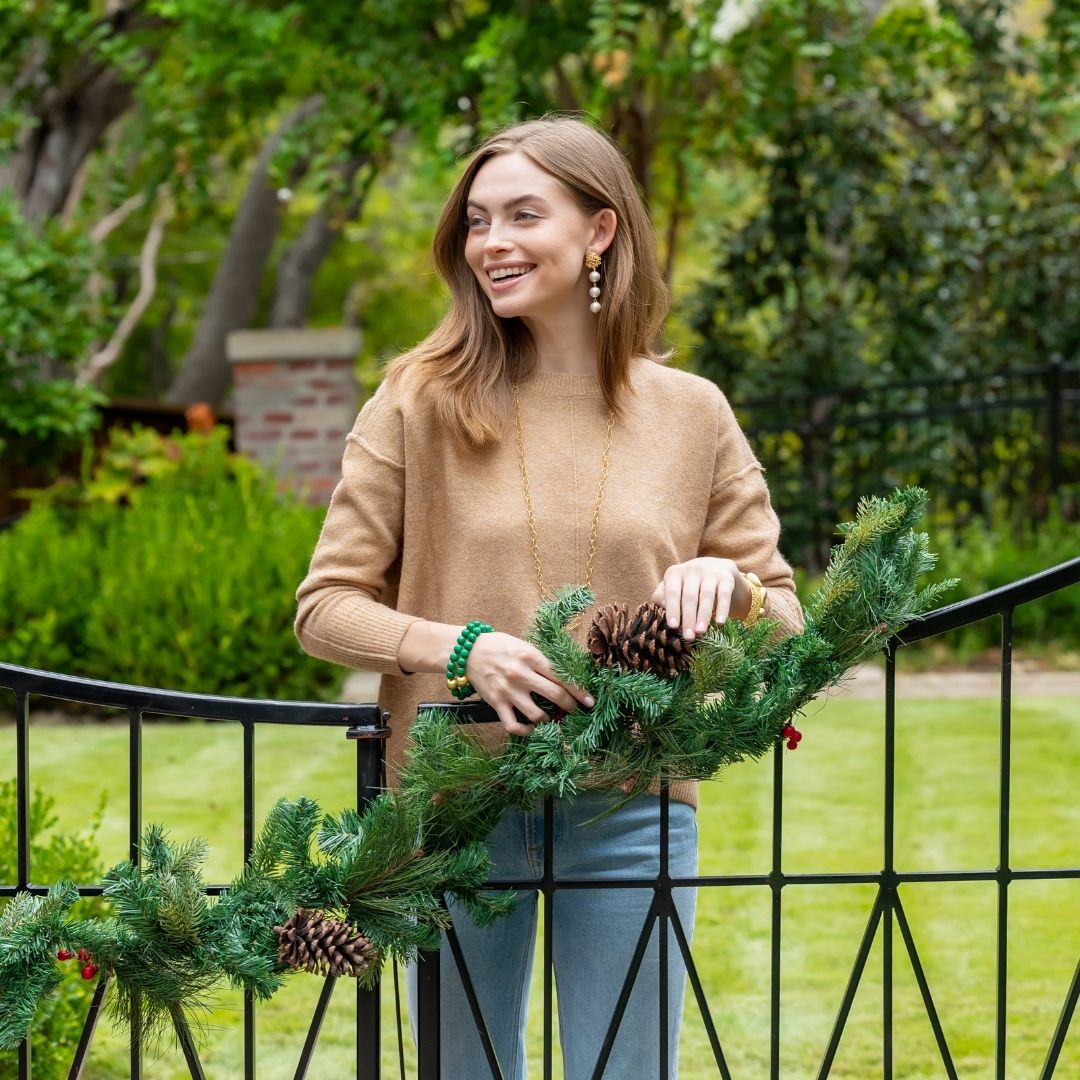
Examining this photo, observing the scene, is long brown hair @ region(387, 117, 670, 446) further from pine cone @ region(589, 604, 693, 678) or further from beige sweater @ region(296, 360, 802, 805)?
pine cone @ region(589, 604, 693, 678)

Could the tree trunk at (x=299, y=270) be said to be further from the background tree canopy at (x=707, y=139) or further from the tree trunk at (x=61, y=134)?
the tree trunk at (x=61, y=134)

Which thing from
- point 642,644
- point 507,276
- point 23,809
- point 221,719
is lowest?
point 23,809

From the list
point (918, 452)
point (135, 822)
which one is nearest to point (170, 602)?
point (918, 452)

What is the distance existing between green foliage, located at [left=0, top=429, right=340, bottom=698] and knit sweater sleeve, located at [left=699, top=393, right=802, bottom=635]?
4.64 meters

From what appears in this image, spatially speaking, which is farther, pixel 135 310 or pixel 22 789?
pixel 135 310

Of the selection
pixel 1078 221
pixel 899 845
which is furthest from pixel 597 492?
pixel 1078 221

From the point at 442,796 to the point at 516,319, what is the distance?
67 cm

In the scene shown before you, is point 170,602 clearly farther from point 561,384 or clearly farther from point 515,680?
point 515,680

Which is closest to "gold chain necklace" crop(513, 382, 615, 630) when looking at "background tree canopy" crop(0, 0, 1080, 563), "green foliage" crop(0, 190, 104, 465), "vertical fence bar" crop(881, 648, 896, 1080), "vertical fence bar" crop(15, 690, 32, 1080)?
"vertical fence bar" crop(881, 648, 896, 1080)

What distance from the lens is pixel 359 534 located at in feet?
6.31

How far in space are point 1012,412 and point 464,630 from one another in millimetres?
7865

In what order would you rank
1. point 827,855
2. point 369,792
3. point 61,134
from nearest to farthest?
1. point 369,792
2. point 827,855
3. point 61,134

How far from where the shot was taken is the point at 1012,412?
9039 millimetres

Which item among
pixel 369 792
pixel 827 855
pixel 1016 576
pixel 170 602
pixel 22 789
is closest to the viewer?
pixel 369 792
